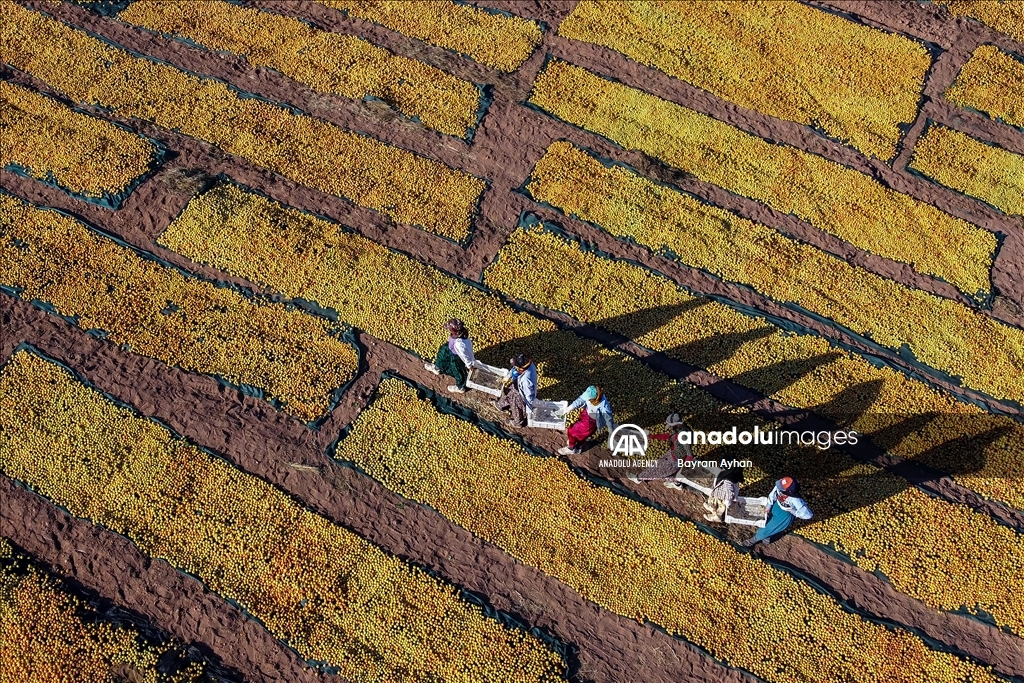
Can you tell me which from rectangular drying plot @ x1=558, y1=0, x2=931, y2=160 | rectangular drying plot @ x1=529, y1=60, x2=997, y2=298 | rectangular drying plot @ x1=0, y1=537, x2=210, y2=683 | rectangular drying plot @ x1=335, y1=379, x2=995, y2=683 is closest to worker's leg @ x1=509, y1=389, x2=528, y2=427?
rectangular drying plot @ x1=335, y1=379, x2=995, y2=683

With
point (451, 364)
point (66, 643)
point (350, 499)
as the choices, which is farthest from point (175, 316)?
point (66, 643)

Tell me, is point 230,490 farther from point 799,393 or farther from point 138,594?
point 799,393

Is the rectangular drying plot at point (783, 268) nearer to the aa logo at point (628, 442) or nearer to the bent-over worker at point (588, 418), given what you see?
the aa logo at point (628, 442)

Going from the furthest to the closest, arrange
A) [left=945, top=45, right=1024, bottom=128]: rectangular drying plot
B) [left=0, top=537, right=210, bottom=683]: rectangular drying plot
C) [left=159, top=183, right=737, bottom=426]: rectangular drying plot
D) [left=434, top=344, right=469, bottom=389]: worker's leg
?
[left=945, top=45, right=1024, bottom=128]: rectangular drying plot → [left=159, top=183, right=737, bottom=426]: rectangular drying plot → [left=434, top=344, right=469, bottom=389]: worker's leg → [left=0, top=537, right=210, bottom=683]: rectangular drying plot

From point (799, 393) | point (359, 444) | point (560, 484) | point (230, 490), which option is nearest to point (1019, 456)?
point (799, 393)

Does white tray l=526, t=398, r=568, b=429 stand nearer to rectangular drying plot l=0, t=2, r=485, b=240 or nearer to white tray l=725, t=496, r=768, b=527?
white tray l=725, t=496, r=768, b=527

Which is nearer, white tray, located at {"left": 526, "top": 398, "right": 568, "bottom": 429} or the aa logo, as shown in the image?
white tray, located at {"left": 526, "top": 398, "right": 568, "bottom": 429}

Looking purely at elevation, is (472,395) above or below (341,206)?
below
